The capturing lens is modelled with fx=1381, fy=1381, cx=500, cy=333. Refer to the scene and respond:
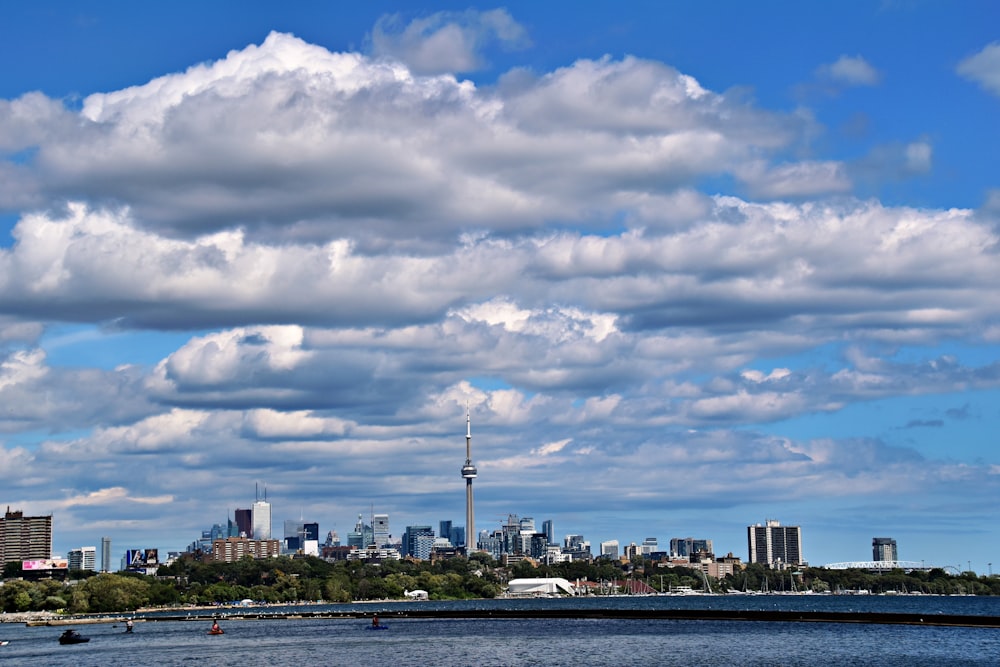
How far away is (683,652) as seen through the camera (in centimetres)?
17975

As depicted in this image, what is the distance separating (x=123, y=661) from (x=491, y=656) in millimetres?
49560

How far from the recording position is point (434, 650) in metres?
192

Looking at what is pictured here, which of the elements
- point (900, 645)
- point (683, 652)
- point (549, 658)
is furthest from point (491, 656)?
point (900, 645)

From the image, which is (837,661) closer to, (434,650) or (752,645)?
(752,645)

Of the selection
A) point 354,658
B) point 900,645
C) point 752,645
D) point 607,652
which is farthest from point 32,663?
point 900,645

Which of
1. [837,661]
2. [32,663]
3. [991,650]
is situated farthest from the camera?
[32,663]

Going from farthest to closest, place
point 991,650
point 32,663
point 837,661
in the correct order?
point 32,663 → point 991,650 → point 837,661

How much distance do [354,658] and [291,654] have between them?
591 inches

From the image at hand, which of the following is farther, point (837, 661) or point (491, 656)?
point (491, 656)

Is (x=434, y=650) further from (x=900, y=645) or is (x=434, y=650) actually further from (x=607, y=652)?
(x=900, y=645)

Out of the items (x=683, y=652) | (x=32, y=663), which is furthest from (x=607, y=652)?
(x=32, y=663)

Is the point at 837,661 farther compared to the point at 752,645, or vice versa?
the point at 752,645

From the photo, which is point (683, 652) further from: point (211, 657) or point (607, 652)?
point (211, 657)

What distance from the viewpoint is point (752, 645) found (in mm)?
190375
